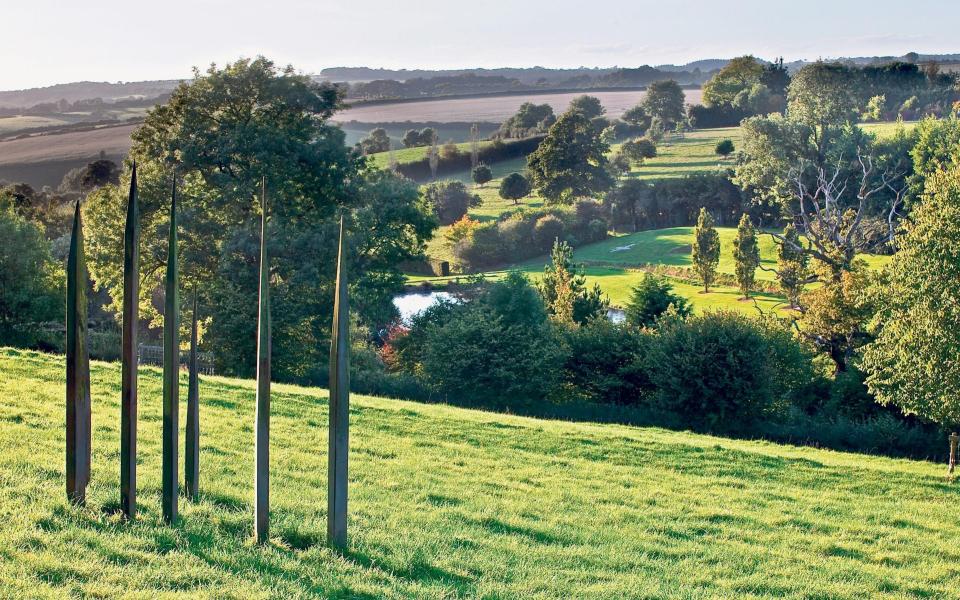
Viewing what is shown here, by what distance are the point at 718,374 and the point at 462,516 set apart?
1865cm

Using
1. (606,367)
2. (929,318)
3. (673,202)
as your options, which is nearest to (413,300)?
(606,367)

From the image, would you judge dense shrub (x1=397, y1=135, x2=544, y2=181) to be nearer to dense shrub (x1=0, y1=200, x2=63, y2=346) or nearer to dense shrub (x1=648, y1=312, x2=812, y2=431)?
dense shrub (x1=0, y1=200, x2=63, y2=346)

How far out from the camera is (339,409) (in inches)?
294

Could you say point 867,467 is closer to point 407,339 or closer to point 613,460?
point 613,460

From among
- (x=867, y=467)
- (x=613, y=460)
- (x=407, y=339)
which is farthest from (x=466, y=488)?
(x=407, y=339)

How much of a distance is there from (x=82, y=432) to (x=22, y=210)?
47785 millimetres

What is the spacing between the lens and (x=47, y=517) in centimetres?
723

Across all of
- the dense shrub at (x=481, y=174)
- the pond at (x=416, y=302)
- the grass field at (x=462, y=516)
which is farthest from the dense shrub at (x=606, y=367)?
the dense shrub at (x=481, y=174)

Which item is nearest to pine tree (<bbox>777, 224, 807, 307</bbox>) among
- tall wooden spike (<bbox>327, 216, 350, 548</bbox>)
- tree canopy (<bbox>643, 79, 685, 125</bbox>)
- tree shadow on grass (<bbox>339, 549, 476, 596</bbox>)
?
tree shadow on grass (<bbox>339, 549, 476, 596</bbox>)

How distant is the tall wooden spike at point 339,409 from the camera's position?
744 centimetres

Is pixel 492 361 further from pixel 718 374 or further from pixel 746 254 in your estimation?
pixel 746 254

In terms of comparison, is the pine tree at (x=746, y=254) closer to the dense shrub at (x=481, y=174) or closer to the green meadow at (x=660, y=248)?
the green meadow at (x=660, y=248)

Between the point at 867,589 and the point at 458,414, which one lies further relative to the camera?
the point at 458,414

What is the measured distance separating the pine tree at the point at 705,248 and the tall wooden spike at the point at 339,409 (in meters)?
49.1
